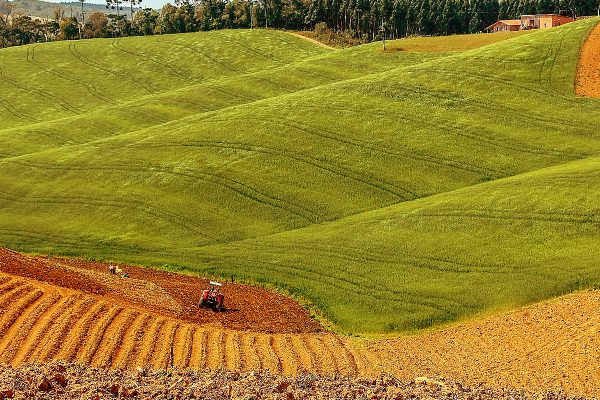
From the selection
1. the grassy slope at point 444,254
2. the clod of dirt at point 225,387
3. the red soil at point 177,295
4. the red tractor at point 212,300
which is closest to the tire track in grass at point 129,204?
the grassy slope at point 444,254

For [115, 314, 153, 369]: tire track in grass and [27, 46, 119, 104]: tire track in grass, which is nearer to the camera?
[115, 314, 153, 369]: tire track in grass

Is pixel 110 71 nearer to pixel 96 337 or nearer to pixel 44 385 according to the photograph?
pixel 96 337

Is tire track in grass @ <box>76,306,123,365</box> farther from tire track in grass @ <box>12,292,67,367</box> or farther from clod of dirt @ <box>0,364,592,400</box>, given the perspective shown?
clod of dirt @ <box>0,364,592,400</box>

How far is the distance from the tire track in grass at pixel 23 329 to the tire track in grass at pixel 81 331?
160 cm

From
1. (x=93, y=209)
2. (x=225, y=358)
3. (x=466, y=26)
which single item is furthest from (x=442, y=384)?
(x=466, y=26)

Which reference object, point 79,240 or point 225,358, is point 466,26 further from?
point 225,358

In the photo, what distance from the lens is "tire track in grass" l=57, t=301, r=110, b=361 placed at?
27.6m

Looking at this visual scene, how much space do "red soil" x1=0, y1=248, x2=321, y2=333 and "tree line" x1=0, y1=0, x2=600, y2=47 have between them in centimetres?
12282

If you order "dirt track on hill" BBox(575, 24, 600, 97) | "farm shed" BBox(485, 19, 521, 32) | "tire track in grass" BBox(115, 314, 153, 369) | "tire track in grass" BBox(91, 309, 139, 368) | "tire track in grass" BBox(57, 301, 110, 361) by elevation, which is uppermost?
"farm shed" BBox(485, 19, 521, 32)

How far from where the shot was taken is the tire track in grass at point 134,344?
2764 centimetres

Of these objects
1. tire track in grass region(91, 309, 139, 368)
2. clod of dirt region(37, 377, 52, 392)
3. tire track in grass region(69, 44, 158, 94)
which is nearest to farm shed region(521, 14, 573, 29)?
tire track in grass region(69, 44, 158, 94)

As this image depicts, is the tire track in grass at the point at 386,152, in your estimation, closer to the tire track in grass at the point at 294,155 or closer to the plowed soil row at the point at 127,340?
the tire track in grass at the point at 294,155

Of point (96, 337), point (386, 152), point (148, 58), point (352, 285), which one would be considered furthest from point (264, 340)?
point (148, 58)

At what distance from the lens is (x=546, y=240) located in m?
42.9
